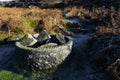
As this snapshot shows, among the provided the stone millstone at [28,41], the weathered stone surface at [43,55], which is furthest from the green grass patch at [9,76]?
the stone millstone at [28,41]

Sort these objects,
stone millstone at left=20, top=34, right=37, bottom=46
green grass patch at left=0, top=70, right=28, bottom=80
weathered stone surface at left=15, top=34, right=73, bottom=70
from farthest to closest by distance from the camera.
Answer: stone millstone at left=20, top=34, right=37, bottom=46 < weathered stone surface at left=15, top=34, right=73, bottom=70 < green grass patch at left=0, top=70, right=28, bottom=80

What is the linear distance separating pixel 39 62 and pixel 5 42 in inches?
167

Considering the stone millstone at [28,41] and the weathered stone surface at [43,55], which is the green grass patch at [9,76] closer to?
the weathered stone surface at [43,55]

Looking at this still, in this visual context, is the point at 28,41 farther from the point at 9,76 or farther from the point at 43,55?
the point at 9,76

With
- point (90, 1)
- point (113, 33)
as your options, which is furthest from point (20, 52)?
point (90, 1)

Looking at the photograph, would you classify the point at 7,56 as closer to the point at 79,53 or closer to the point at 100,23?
the point at 79,53

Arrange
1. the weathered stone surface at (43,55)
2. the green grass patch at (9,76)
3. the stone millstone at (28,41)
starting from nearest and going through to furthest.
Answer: the green grass patch at (9,76), the weathered stone surface at (43,55), the stone millstone at (28,41)

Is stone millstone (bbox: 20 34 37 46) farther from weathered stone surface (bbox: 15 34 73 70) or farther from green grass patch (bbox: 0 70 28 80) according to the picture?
green grass patch (bbox: 0 70 28 80)

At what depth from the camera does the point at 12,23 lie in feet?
53.2

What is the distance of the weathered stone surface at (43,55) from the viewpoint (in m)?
11.0

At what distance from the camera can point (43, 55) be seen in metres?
11.0

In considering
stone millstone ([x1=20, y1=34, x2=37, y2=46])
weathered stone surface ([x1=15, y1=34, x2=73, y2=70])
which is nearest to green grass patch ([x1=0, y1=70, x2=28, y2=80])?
weathered stone surface ([x1=15, y1=34, x2=73, y2=70])

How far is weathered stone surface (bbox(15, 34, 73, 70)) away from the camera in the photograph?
36.0 feet

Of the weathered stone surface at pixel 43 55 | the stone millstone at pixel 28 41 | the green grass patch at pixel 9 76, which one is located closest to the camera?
the green grass patch at pixel 9 76
